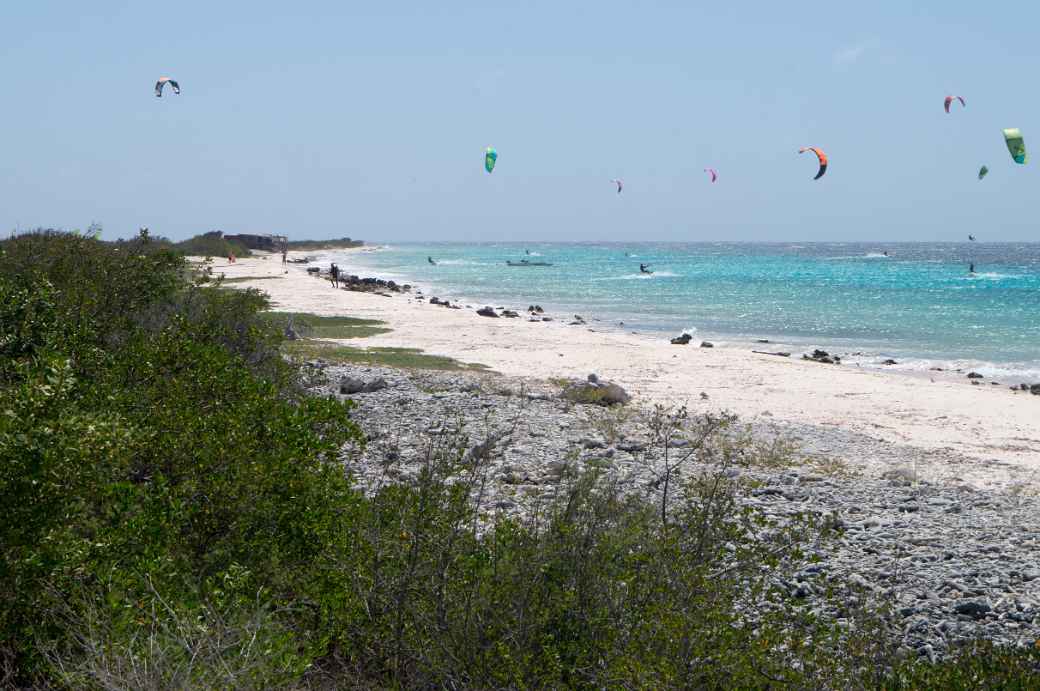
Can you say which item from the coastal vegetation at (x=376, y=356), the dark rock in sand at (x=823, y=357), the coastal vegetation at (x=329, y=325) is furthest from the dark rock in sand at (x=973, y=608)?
the dark rock in sand at (x=823, y=357)

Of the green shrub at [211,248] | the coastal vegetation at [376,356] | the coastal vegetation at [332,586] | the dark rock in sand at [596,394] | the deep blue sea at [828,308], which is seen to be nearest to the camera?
the coastal vegetation at [332,586]

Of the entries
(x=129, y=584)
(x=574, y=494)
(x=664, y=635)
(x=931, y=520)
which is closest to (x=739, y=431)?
(x=931, y=520)

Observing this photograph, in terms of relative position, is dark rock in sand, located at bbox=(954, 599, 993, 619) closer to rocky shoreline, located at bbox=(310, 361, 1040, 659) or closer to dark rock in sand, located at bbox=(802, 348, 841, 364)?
rocky shoreline, located at bbox=(310, 361, 1040, 659)

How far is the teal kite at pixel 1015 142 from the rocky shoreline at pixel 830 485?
13.6 m

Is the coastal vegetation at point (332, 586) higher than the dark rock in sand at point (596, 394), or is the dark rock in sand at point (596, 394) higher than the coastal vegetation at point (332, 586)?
the coastal vegetation at point (332, 586)

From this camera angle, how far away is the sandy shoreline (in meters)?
14.4

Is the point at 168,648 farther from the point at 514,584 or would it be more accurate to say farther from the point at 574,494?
the point at 574,494

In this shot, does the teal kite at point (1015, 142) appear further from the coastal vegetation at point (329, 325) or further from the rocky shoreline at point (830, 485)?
the coastal vegetation at point (329, 325)

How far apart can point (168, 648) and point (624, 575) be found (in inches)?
87.7

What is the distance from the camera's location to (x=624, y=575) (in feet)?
15.9

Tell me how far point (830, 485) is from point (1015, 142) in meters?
18.6

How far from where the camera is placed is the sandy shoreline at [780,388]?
1444 cm

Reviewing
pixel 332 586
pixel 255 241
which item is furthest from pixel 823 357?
pixel 255 241

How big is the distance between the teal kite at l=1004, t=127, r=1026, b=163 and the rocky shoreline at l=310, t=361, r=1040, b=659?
44.7 feet
